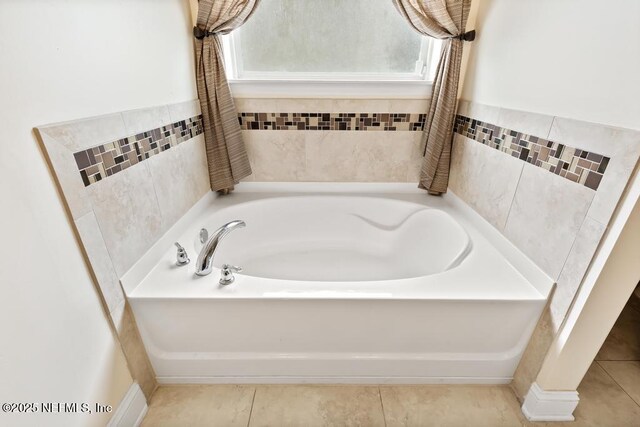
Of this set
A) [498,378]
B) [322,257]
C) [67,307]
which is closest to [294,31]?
[322,257]

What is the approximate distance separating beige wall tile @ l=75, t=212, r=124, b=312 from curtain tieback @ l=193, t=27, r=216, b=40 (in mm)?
1081

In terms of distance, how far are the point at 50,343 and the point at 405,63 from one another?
198 centimetres

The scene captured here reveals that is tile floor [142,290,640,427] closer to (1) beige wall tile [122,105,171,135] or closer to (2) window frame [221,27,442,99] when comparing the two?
(1) beige wall tile [122,105,171,135]

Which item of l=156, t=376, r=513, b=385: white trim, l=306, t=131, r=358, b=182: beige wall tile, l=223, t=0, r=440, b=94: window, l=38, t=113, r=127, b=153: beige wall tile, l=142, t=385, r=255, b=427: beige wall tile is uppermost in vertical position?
l=223, t=0, r=440, b=94: window

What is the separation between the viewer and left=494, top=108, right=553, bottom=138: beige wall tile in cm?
108

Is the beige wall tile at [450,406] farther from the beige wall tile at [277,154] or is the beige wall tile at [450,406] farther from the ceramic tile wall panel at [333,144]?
the beige wall tile at [277,154]

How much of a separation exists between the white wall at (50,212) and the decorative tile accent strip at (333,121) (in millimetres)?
784

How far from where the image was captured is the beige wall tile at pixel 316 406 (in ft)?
3.80

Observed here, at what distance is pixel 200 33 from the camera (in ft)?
4.97

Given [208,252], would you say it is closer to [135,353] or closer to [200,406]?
[135,353]

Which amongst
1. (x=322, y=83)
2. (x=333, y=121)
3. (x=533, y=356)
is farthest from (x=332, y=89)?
(x=533, y=356)

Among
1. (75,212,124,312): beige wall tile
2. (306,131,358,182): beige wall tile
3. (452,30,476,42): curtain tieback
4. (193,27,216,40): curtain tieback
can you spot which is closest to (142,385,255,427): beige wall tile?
(75,212,124,312): beige wall tile

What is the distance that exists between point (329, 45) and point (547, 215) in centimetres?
139

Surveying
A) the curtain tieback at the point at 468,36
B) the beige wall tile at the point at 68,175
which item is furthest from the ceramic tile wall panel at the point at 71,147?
the curtain tieback at the point at 468,36
